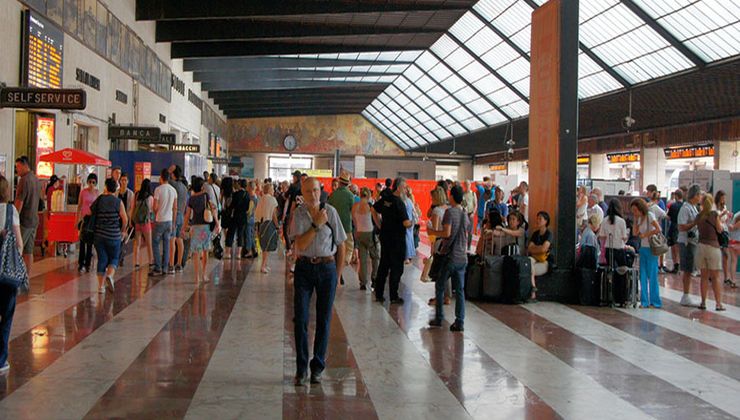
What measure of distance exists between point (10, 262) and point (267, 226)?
7.61 m

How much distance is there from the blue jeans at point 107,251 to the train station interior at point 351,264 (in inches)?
1.6

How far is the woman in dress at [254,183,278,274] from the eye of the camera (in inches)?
528

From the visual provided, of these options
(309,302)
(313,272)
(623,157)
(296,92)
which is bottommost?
(309,302)

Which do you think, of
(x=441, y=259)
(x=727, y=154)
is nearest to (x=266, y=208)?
(x=441, y=259)

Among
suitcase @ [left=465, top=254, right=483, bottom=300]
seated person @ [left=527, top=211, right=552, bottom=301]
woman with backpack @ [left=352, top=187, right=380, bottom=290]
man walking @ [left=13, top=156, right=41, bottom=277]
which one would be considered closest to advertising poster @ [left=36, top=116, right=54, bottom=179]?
man walking @ [left=13, top=156, right=41, bottom=277]

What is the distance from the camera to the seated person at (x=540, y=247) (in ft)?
35.3

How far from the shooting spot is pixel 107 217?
9961mm

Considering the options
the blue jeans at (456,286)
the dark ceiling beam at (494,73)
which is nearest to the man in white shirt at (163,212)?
the blue jeans at (456,286)

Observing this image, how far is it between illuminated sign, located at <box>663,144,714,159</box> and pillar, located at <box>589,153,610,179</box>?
18.4 ft

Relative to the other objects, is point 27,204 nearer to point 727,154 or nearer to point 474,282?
point 474,282

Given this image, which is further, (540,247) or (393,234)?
(540,247)

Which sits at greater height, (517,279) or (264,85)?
(264,85)

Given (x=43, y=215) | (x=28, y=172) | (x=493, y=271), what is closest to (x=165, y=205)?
(x=28, y=172)

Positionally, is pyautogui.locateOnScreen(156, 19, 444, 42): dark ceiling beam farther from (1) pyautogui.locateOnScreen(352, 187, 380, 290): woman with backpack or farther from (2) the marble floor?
(2) the marble floor
